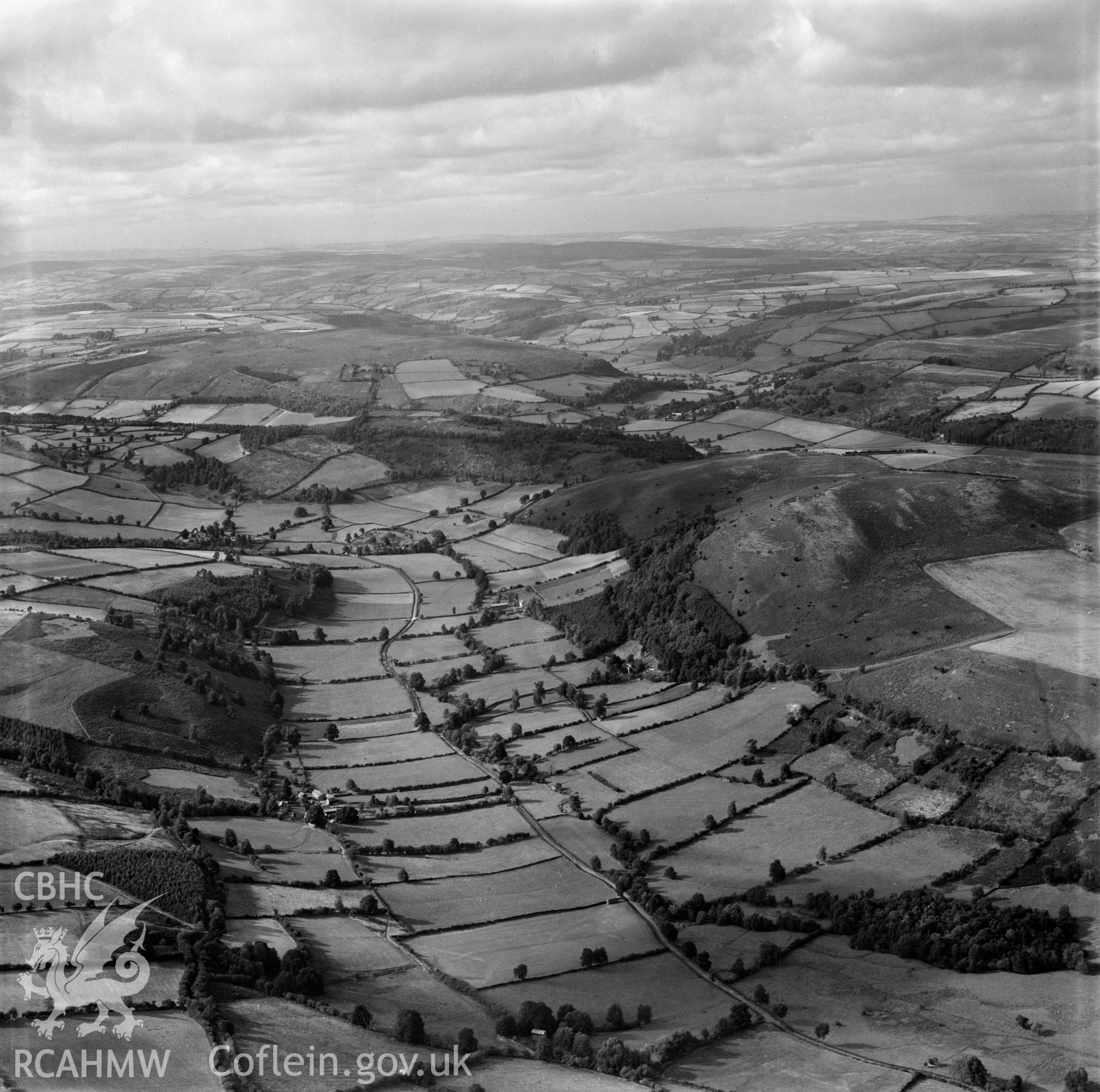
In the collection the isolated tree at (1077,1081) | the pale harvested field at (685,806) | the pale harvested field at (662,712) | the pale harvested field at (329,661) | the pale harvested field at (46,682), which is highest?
the pale harvested field at (46,682)

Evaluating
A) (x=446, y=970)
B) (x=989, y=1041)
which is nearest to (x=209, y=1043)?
(x=446, y=970)

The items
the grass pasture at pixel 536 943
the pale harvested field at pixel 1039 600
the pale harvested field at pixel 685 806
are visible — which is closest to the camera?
the grass pasture at pixel 536 943

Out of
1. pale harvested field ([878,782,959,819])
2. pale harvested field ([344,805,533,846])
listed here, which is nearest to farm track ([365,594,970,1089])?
pale harvested field ([344,805,533,846])

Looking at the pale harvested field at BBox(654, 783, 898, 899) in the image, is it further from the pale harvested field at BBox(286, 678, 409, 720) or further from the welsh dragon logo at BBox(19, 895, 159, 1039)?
the pale harvested field at BBox(286, 678, 409, 720)

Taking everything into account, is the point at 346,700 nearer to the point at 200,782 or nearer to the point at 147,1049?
the point at 200,782

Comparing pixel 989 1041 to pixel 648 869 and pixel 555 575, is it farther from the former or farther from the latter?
pixel 555 575

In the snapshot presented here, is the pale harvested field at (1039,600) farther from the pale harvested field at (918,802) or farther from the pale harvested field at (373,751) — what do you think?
the pale harvested field at (373,751)
